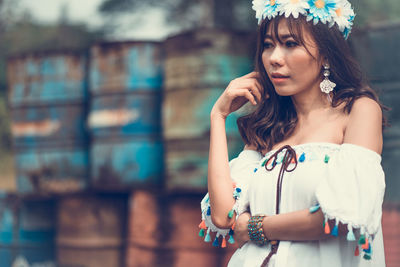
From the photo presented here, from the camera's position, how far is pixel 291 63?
1.62 metres

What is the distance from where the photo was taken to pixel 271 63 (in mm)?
1643

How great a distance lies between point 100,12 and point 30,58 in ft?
9.51

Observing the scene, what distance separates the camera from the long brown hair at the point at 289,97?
162 centimetres

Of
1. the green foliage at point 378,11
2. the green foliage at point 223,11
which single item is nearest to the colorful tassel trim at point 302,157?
the green foliage at point 223,11

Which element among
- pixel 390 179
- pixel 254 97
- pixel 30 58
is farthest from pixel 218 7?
pixel 254 97

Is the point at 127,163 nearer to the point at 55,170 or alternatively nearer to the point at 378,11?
the point at 55,170

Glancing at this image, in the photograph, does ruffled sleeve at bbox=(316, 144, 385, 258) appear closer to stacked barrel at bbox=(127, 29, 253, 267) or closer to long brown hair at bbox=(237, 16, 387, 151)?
long brown hair at bbox=(237, 16, 387, 151)

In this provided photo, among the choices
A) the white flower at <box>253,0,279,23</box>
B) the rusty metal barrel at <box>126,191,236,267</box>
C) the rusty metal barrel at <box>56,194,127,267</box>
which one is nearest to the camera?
the white flower at <box>253,0,279,23</box>

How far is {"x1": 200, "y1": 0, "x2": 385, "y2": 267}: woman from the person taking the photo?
145 centimetres

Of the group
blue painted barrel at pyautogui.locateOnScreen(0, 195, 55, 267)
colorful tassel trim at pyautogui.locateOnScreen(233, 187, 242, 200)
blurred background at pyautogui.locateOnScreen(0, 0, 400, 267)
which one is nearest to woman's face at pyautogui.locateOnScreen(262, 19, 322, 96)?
colorful tassel trim at pyautogui.locateOnScreen(233, 187, 242, 200)

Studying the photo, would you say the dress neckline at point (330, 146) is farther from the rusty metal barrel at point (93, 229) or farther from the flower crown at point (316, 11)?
the rusty metal barrel at point (93, 229)

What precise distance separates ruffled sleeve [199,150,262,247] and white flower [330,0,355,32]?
1.36 feet

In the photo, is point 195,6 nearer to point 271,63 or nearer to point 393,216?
point 393,216

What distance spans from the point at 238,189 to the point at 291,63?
1.15 feet
